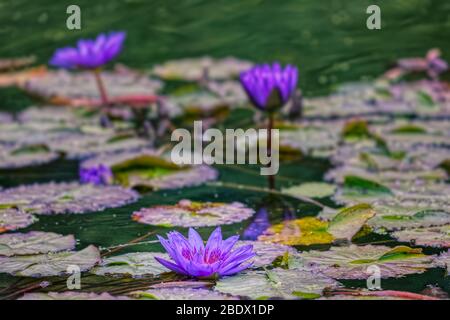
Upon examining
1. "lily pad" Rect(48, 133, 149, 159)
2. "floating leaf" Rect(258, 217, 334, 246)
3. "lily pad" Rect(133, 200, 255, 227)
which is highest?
"lily pad" Rect(48, 133, 149, 159)

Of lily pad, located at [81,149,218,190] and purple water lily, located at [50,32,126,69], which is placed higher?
purple water lily, located at [50,32,126,69]

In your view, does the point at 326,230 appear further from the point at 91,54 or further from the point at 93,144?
the point at 91,54

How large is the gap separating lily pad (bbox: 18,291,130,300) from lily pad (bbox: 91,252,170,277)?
0.55ft

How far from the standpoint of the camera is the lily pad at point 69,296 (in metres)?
1.97

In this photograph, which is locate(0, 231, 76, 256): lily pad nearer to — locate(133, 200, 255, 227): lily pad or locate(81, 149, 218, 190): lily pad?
locate(133, 200, 255, 227): lily pad

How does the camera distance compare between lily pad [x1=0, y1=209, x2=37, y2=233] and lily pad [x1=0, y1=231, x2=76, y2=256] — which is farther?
lily pad [x1=0, y1=209, x2=37, y2=233]

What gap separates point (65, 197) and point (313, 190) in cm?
76

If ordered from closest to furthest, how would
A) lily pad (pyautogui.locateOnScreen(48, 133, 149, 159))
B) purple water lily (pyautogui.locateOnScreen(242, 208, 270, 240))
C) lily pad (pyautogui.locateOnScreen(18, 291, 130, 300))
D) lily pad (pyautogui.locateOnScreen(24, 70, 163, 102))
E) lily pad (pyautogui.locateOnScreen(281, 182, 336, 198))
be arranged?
lily pad (pyautogui.locateOnScreen(18, 291, 130, 300)) → purple water lily (pyautogui.locateOnScreen(242, 208, 270, 240)) → lily pad (pyautogui.locateOnScreen(281, 182, 336, 198)) → lily pad (pyautogui.locateOnScreen(48, 133, 149, 159)) → lily pad (pyautogui.locateOnScreen(24, 70, 163, 102))

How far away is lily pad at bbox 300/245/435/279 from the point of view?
2.16 meters

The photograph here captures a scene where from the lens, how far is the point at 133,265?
2215 millimetres

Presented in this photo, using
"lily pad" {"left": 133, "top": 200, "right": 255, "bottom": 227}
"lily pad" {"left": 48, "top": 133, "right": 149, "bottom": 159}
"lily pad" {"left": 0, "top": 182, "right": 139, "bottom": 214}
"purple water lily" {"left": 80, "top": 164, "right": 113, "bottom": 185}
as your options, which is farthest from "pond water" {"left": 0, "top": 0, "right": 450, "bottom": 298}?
"lily pad" {"left": 133, "top": 200, "right": 255, "bottom": 227}

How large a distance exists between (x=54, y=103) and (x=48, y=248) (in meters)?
2.05

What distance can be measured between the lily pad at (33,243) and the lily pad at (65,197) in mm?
260

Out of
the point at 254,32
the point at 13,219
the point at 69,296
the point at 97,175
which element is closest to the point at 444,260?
the point at 69,296
